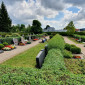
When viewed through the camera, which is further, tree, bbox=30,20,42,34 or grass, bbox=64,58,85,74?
tree, bbox=30,20,42,34

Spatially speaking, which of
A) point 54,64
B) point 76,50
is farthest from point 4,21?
point 54,64

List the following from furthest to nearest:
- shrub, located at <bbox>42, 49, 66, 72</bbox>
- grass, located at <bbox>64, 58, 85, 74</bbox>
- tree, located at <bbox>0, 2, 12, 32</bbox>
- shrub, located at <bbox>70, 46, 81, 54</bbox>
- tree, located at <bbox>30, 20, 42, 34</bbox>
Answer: tree, located at <bbox>30, 20, 42, 34</bbox>, tree, located at <bbox>0, 2, 12, 32</bbox>, shrub, located at <bbox>70, 46, 81, 54</bbox>, grass, located at <bbox>64, 58, 85, 74</bbox>, shrub, located at <bbox>42, 49, 66, 72</bbox>

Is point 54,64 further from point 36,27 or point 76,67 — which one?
point 36,27

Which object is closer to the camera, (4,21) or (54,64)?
(54,64)

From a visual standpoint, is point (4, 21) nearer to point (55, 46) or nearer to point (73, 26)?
point (73, 26)

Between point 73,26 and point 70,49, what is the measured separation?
2571 centimetres

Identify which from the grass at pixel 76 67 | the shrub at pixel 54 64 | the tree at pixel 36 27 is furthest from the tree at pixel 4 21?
the grass at pixel 76 67

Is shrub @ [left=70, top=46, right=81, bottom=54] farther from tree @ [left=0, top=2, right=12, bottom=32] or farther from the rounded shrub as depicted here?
tree @ [left=0, top=2, right=12, bottom=32]

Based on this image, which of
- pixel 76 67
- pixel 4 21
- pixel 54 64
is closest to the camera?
pixel 54 64

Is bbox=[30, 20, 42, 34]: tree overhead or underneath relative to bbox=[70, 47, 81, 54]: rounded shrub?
overhead

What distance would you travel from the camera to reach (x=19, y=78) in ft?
6.59

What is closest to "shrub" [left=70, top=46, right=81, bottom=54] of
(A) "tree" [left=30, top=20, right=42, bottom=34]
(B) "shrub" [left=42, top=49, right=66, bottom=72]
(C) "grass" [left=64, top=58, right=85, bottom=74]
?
(C) "grass" [left=64, top=58, right=85, bottom=74]

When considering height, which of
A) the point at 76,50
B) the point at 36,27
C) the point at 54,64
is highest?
the point at 36,27

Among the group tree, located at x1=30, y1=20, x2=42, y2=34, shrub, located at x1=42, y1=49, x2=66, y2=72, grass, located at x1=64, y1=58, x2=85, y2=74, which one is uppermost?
tree, located at x1=30, y1=20, x2=42, y2=34
